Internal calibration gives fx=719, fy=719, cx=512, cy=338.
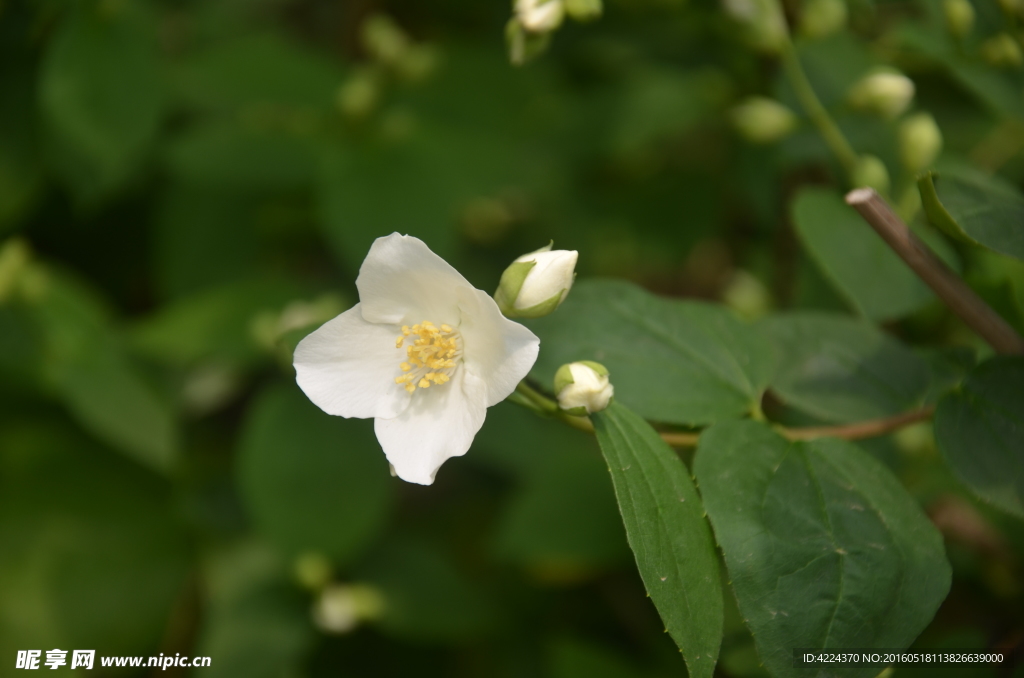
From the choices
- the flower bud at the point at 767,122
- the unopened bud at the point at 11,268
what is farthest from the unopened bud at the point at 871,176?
the unopened bud at the point at 11,268

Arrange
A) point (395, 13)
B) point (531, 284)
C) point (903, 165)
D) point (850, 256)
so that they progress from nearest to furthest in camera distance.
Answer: point (531, 284)
point (850, 256)
point (903, 165)
point (395, 13)

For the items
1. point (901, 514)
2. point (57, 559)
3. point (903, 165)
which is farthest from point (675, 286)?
point (57, 559)

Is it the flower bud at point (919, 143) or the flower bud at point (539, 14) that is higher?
the flower bud at point (539, 14)

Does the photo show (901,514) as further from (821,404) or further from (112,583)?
(112,583)

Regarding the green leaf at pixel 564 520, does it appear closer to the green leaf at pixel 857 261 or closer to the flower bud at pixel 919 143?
the green leaf at pixel 857 261

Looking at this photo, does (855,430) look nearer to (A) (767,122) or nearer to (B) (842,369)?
(B) (842,369)

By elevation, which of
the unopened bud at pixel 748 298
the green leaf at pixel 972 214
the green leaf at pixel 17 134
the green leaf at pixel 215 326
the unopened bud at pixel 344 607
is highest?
the green leaf at pixel 972 214

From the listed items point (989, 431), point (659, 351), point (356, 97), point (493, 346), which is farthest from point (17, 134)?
point (989, 431)
